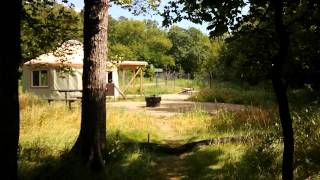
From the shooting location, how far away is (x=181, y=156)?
28.0 feet

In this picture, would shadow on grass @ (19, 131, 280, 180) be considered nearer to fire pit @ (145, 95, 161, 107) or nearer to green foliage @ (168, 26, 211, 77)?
fire pit @ (145, 95, 161, 107)

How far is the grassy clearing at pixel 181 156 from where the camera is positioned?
6965 millimetres

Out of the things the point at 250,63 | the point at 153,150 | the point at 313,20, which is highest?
the point at 313,20

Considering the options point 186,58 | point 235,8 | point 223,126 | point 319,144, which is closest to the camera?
point 235,8

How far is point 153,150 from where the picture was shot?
8.60 metres

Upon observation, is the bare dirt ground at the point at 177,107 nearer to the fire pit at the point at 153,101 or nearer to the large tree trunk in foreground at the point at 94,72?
the fire pit at the point at 153,101

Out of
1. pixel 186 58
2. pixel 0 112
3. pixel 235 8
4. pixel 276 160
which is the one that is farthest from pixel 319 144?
pixel 186 58

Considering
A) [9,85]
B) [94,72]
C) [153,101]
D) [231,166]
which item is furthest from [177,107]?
[9,85]

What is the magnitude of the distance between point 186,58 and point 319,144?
177 ft

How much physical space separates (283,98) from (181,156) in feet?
14.6

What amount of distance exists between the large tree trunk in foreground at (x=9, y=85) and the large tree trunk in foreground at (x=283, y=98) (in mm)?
2580

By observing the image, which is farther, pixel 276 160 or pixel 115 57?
pixel 115 57

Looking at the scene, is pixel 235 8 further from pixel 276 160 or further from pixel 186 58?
pixel 186 58

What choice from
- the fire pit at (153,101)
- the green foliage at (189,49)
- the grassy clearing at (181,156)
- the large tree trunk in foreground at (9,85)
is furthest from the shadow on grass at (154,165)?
the green foliage at (189,49)
